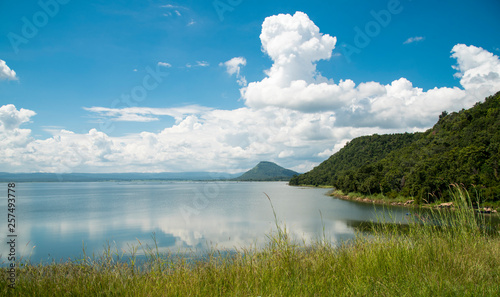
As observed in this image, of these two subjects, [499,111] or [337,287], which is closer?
[337,287]

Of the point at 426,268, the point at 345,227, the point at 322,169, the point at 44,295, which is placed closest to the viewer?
the point at 44,295

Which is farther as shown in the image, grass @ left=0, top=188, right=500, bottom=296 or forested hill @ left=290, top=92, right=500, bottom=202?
forested hill @ left=290, top=92, right=500, bottom=202

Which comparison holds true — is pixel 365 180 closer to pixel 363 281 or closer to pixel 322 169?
pixel 363 281

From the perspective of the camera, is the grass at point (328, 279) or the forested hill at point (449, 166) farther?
the forested hill at point (449, 166)

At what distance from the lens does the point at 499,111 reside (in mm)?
49750

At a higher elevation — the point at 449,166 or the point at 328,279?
the point at 449,166

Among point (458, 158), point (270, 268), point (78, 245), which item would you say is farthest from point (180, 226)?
point (458, 158)

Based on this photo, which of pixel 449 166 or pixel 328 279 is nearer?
pixel 328 279

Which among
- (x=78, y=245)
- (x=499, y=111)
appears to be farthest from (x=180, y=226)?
(x=499, y=111)

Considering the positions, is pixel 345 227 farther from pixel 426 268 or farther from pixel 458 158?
pixel 458 158

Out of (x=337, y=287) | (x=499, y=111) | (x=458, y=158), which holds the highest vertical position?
(x=499, y=111)

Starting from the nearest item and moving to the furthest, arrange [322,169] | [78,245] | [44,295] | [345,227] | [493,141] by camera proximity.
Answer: [44,295] → [78,245] → [345,227] → [493,141] → [322,169]

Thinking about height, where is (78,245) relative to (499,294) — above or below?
below

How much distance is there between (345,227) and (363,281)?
818 inches
